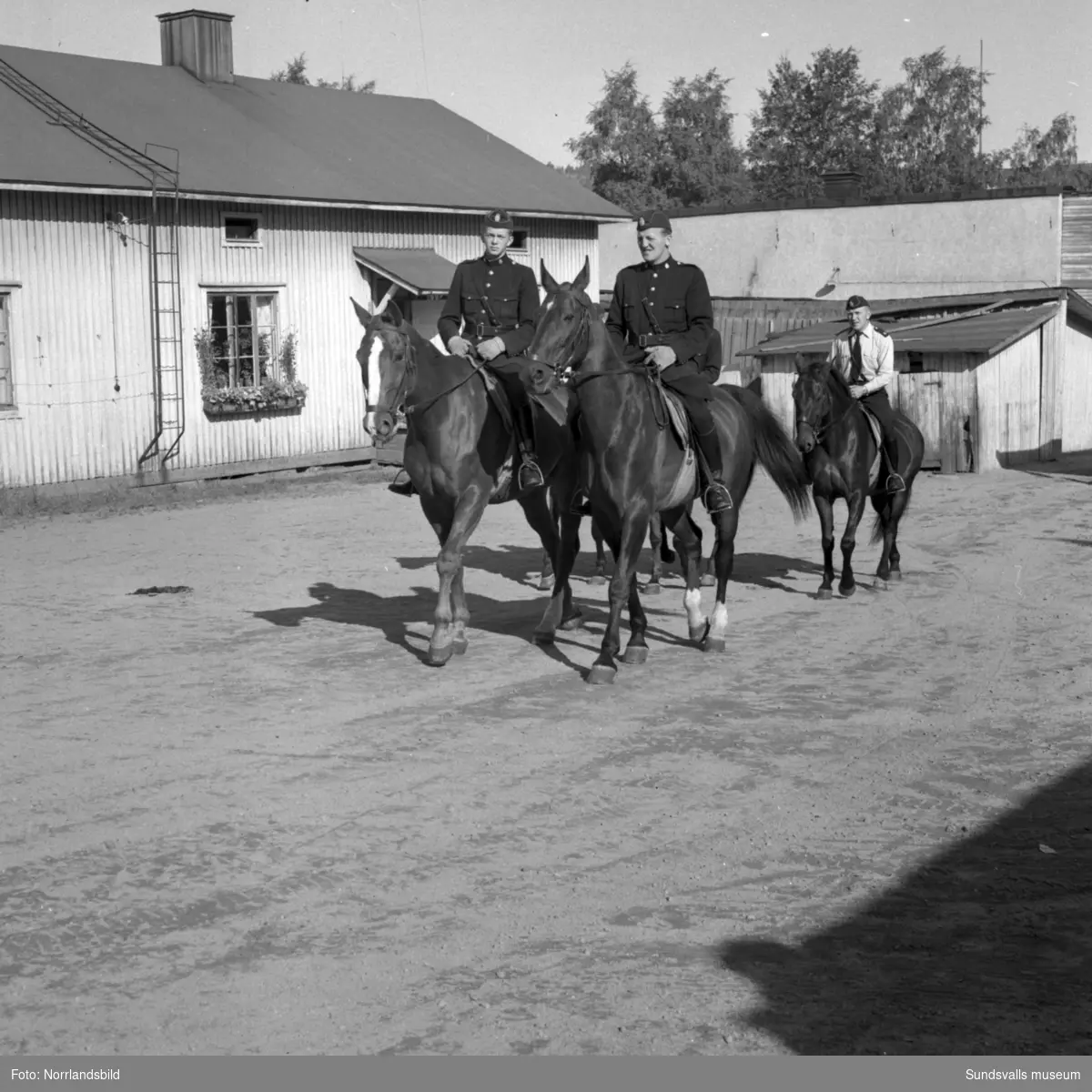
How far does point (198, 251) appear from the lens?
23.1 meters

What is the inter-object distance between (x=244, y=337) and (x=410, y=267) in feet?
10.1

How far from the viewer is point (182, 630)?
11641mm

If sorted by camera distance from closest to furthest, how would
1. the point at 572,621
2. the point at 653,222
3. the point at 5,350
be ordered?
the point at 653,222 → the point at 572,621 → the point at 5,350

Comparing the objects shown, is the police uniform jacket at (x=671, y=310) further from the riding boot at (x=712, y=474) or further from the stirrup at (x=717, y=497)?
the stirrup at (x=717, y=497)

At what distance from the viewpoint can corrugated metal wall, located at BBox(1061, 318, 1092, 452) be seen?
27.1m

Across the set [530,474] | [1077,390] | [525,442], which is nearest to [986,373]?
[1077,390]

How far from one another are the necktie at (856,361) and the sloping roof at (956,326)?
9.28m

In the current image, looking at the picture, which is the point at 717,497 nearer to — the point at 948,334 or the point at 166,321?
the point at 166,321

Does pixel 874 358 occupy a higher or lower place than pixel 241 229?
lower

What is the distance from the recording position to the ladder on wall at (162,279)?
22.3 metres

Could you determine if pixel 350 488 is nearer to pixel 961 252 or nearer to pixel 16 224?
pixel 16 224

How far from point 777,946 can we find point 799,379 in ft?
25.5

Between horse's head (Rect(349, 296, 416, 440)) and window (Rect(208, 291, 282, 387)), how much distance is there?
45.8ft

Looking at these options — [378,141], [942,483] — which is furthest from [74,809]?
[378,141]
